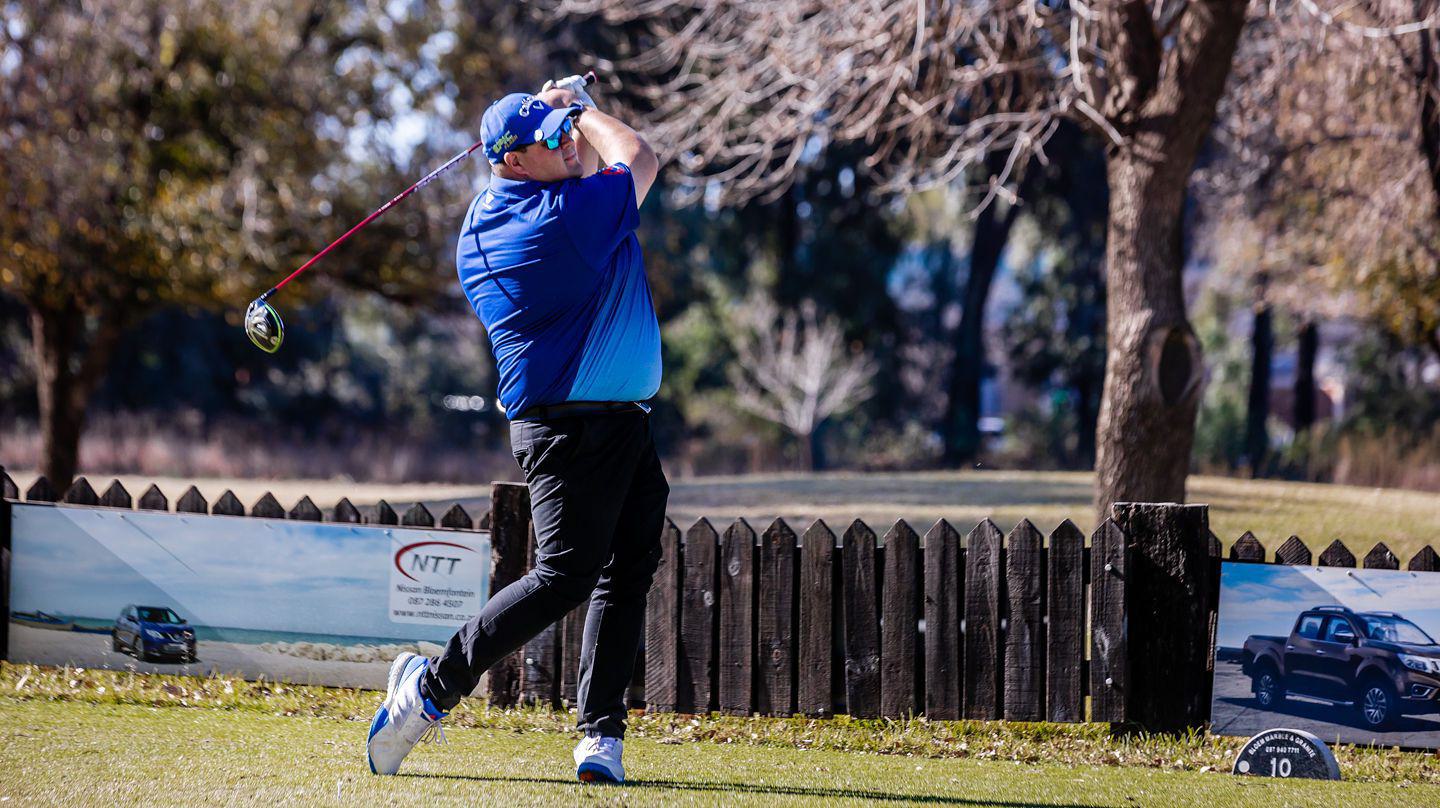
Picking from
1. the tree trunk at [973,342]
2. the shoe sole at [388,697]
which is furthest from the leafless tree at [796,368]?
the shoe sole at [388,697]

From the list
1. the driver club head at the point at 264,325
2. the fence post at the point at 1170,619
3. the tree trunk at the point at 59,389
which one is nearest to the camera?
the driver club head at the point at 264,325

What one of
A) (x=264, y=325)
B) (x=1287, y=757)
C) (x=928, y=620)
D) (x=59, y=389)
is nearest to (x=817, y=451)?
(x=59, y=389)

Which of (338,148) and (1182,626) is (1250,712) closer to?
(1182,626)

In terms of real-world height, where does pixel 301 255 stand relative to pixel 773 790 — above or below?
above

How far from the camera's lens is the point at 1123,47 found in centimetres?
791

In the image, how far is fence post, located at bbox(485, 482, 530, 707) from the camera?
5508mm

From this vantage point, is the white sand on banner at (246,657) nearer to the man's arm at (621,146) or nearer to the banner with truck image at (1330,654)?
the man's arm at (621,146)

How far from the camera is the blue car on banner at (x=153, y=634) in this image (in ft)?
19.3

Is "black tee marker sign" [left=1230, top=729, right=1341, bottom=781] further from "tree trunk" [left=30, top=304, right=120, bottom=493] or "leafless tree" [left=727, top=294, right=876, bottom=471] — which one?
"leafless tree" [left=727, top=294, right=876, bottom=471]

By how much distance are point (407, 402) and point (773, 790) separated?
33.2 meters

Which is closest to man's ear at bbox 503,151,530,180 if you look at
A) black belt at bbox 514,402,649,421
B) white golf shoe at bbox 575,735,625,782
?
black belt at bbox 514,402,649,421

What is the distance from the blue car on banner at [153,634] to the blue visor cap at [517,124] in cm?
318

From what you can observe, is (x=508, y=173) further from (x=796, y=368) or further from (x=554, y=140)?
(x=796, y=368)

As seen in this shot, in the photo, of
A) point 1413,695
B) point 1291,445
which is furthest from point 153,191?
point 1291,445
